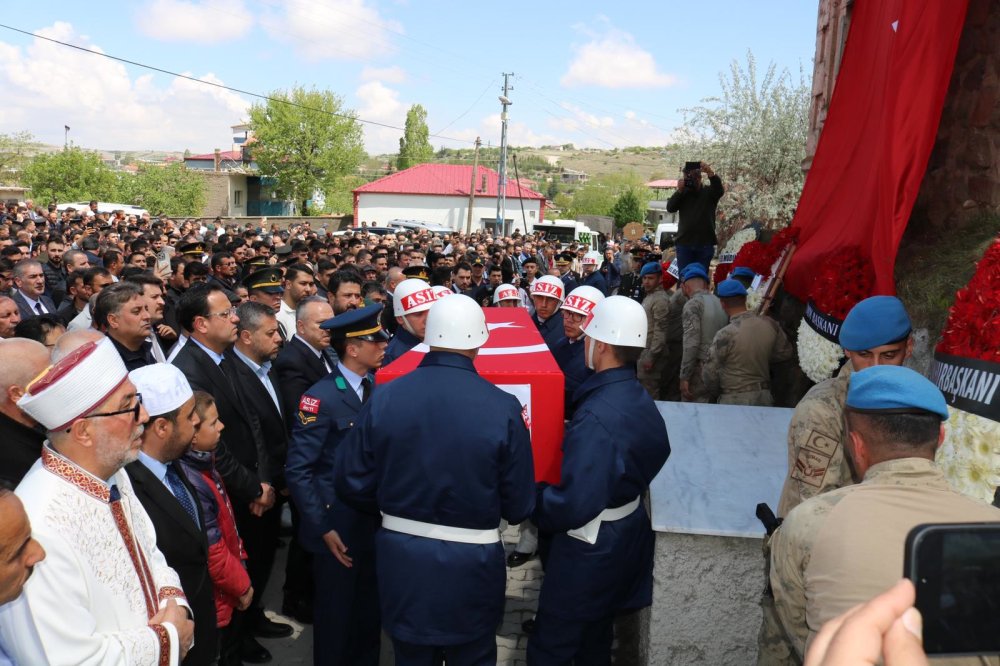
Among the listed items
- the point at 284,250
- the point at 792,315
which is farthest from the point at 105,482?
the point at 284,250

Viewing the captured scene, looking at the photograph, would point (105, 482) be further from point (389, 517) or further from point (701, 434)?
point (701, 434)

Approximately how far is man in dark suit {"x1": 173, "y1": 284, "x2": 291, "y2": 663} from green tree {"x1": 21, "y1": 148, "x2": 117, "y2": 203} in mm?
51001

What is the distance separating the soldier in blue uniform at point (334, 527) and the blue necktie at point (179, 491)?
2.12 ft

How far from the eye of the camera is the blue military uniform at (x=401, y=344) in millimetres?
4949

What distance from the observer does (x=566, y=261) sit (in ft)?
40.0

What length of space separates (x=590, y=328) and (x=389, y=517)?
1.17m

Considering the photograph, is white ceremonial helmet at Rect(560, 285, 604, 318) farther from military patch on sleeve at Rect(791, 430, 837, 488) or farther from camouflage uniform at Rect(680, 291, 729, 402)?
military patch on sleeve at Rect(791, 430, 837, 488)

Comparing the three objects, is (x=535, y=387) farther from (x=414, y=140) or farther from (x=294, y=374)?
(x=414, y=140)

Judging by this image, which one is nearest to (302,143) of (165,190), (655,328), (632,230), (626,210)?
(165,190)

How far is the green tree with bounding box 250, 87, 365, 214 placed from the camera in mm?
57875

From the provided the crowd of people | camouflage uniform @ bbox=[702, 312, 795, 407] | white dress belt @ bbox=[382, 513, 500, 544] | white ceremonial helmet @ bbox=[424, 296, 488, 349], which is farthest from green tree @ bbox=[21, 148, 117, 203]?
white dress belt @ bbox=[382, 513, 500, 544]

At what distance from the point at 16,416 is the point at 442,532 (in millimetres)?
1679

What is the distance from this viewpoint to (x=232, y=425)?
4.08 meters

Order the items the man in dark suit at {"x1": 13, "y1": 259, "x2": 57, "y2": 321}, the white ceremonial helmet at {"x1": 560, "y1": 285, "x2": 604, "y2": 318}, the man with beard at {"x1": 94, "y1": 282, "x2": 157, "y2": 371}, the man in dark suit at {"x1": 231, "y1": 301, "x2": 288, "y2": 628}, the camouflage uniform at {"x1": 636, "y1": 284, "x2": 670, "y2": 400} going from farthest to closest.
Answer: the camouflage uniform at {"x1": 636, "y1": 284, "x2": 670, "y2": 400} → the man in dark suit at {"x1": 13, "y1": 259, "x2": 57, "y2": 321} → the white ceremonial helmet at {"x1": 560, "y1": 285, "x2": 604, "y2": 318} → the man with beard at {"x1": 94, "y1": 282, "x2": 157, "y2": 371} → the man in dark suit at {"x1": 231, "y1": 301, "x2": 288, "y2": 628}
